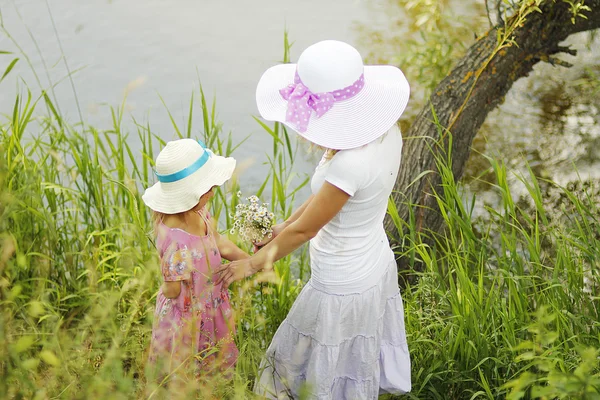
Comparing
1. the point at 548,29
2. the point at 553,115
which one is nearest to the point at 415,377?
the point at 548,29

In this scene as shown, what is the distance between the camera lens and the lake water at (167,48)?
4.70 m

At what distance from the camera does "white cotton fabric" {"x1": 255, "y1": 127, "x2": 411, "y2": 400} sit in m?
1.82

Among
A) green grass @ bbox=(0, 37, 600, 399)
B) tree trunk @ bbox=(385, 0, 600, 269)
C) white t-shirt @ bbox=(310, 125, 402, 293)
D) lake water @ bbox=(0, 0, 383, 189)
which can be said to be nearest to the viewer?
white t-shirt @ bbox=(310, 125, 402, 293)

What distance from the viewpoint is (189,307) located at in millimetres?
2102

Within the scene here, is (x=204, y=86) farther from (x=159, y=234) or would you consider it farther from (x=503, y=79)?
(x=159, y=234)

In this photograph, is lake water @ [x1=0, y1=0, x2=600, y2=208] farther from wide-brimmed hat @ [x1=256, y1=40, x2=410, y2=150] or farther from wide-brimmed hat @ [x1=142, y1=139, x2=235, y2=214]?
wide-brimmed hat @ [x1=256, y1=40, x2=410, y2=150]

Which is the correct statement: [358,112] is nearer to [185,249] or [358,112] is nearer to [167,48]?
[185,249]

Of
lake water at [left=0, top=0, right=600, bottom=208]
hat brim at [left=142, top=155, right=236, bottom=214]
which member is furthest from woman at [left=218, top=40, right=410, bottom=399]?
lake water at [left=0, top=0, right=600, bottom=208]

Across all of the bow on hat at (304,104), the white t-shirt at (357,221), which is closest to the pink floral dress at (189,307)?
the white t-shirt at (357,221)

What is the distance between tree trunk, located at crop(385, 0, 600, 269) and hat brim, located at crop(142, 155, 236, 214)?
1373 mm

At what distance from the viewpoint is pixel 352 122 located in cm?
179

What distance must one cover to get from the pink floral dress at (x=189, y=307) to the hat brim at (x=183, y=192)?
0.08 meters

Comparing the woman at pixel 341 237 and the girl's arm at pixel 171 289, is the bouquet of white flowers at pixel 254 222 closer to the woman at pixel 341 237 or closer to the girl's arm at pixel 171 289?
the woman at pixel 341 237

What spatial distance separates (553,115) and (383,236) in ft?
10.2
